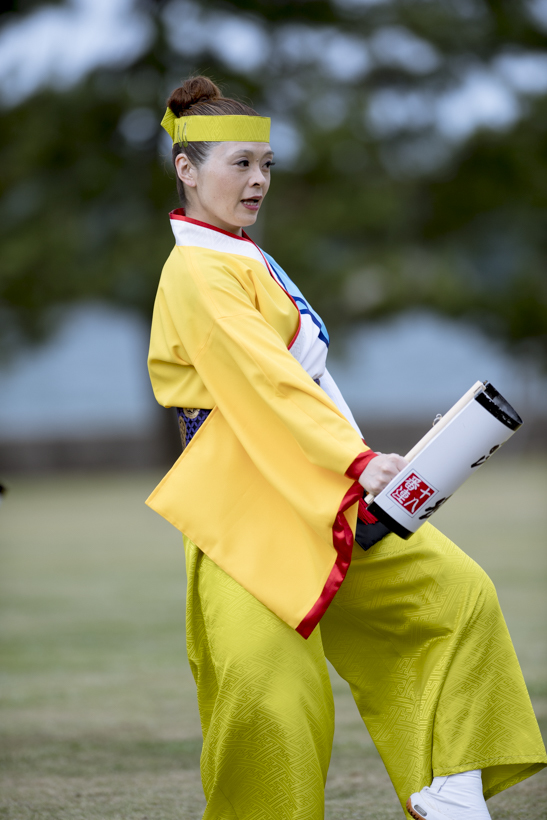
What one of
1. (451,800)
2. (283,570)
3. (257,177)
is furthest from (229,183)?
(451,800)

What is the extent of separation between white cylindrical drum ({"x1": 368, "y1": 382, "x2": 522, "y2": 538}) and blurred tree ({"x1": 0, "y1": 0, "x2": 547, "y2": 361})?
17.0 m

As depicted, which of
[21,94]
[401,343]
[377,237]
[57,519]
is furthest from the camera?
[401,343]

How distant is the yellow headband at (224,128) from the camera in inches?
99.6

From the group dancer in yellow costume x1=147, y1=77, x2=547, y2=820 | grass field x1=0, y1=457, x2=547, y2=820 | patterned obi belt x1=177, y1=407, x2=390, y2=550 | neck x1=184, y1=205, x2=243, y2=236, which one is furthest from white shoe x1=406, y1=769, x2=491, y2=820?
neck x1=184, y1=205, x2=243, y2=236

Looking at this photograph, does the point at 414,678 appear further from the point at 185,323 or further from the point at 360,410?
the point at 360,410

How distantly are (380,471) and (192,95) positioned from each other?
1.16 meters

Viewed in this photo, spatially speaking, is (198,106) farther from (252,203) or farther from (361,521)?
(361,521)

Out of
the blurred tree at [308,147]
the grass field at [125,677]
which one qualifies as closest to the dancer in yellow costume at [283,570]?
the grass field at [125,677]

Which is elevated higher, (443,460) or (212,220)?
(212,220)

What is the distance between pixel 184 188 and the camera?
2.63 m

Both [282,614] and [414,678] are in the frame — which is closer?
[282,614]

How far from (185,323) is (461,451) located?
0.72 metres

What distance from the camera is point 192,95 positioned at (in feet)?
8.70

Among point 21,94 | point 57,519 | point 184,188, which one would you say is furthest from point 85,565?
point 21,94
